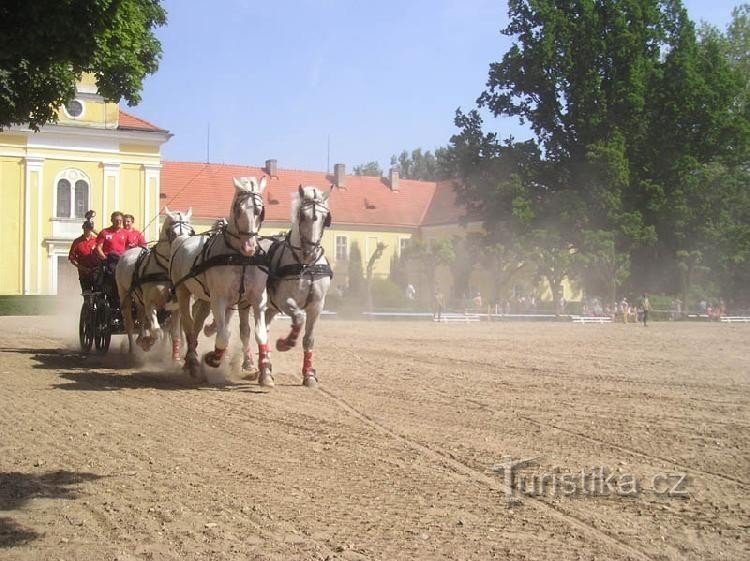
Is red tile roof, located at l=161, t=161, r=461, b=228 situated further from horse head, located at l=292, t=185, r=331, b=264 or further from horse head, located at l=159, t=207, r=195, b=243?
horse head, located at l=292, t=185, r=331, b=264

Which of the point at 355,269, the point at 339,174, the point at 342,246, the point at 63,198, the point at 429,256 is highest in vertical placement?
the point at 339,174

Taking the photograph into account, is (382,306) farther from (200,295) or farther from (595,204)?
(200,295)

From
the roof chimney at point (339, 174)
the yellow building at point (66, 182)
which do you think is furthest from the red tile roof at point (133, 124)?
the roof chimney at point (339, 174)

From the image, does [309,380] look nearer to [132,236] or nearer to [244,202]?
[244,202]

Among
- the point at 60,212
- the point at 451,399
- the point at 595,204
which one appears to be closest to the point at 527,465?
the point at 451,399

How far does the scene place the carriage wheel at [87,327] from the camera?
16.6 metres

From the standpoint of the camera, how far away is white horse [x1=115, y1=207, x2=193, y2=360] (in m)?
14.2

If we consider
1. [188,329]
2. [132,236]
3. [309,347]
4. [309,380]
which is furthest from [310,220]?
[132,236]

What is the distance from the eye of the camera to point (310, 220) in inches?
463

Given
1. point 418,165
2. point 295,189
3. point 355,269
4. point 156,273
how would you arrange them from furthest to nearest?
1. point 418,165
2. point 355,269
3. point 295,189
4. point 156,273

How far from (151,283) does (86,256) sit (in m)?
3.40

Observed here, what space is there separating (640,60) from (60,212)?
34162 mm

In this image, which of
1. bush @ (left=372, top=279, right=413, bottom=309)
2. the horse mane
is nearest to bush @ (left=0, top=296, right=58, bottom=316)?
bush @ (left=372, top=279, right=413, bottom=309)

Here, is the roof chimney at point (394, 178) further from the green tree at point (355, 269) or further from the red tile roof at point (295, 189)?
the green tree at point (355, 269)
